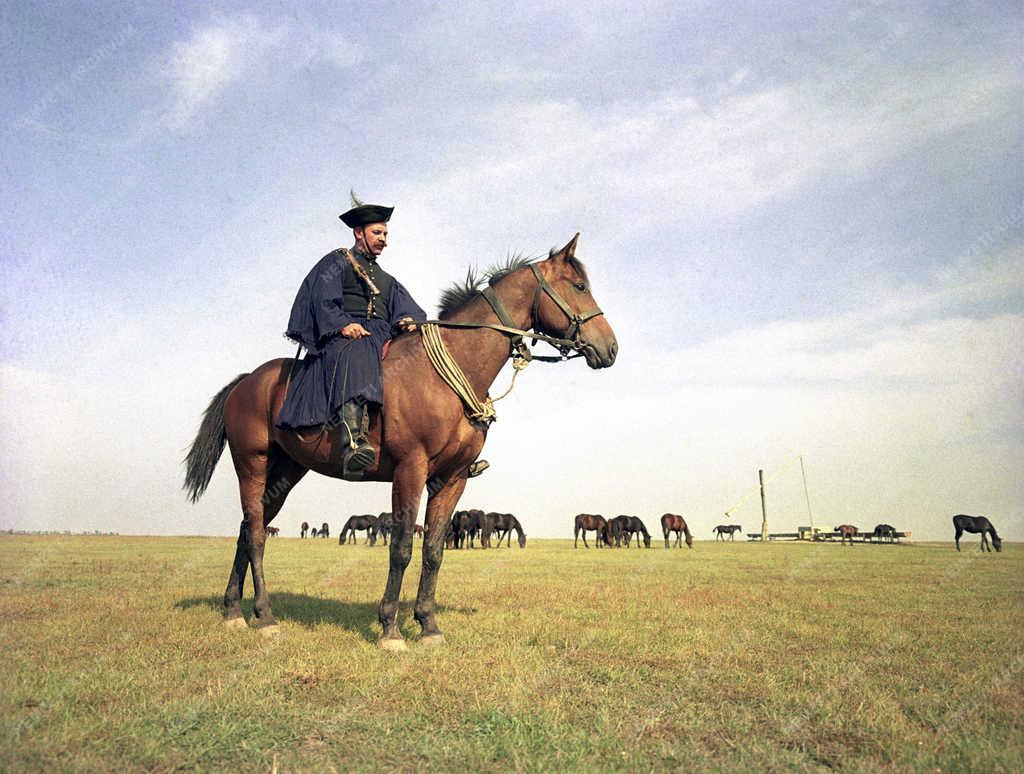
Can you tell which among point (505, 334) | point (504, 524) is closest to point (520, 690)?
point (505, 334)

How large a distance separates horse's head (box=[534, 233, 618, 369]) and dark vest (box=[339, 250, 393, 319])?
177 cm

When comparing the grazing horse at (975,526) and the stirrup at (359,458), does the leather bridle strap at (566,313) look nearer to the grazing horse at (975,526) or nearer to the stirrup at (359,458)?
the stirrup at (359,458)

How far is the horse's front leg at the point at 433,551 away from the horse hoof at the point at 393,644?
0.28 meters

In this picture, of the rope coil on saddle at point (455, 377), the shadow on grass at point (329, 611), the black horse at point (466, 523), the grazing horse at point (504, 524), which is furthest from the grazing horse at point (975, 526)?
the rope coil on saddle at point (455, 377)

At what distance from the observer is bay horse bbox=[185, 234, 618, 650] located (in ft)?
21.6

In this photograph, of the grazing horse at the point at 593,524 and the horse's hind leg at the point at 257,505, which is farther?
the grazing horse at the point at 593,524

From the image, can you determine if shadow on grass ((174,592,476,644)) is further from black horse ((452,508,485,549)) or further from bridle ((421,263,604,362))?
black horse ((452,508,485,549))

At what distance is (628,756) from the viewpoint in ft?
11.3

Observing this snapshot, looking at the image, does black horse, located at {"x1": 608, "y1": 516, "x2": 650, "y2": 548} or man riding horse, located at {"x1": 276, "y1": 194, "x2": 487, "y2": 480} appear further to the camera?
black horse, located at {"x1": 608, "y1": 516, "x2": 650, "y2": 548}

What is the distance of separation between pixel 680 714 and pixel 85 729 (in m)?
3.55

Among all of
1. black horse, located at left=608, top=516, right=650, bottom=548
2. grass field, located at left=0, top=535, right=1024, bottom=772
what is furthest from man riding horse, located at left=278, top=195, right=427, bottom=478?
black horse, located at left=608, top=516, right=650, bottom=548

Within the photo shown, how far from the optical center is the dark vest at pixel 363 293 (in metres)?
7.26

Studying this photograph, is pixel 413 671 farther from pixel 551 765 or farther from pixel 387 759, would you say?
pixel 551 765

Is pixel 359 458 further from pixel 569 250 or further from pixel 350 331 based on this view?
pixel 569 250
